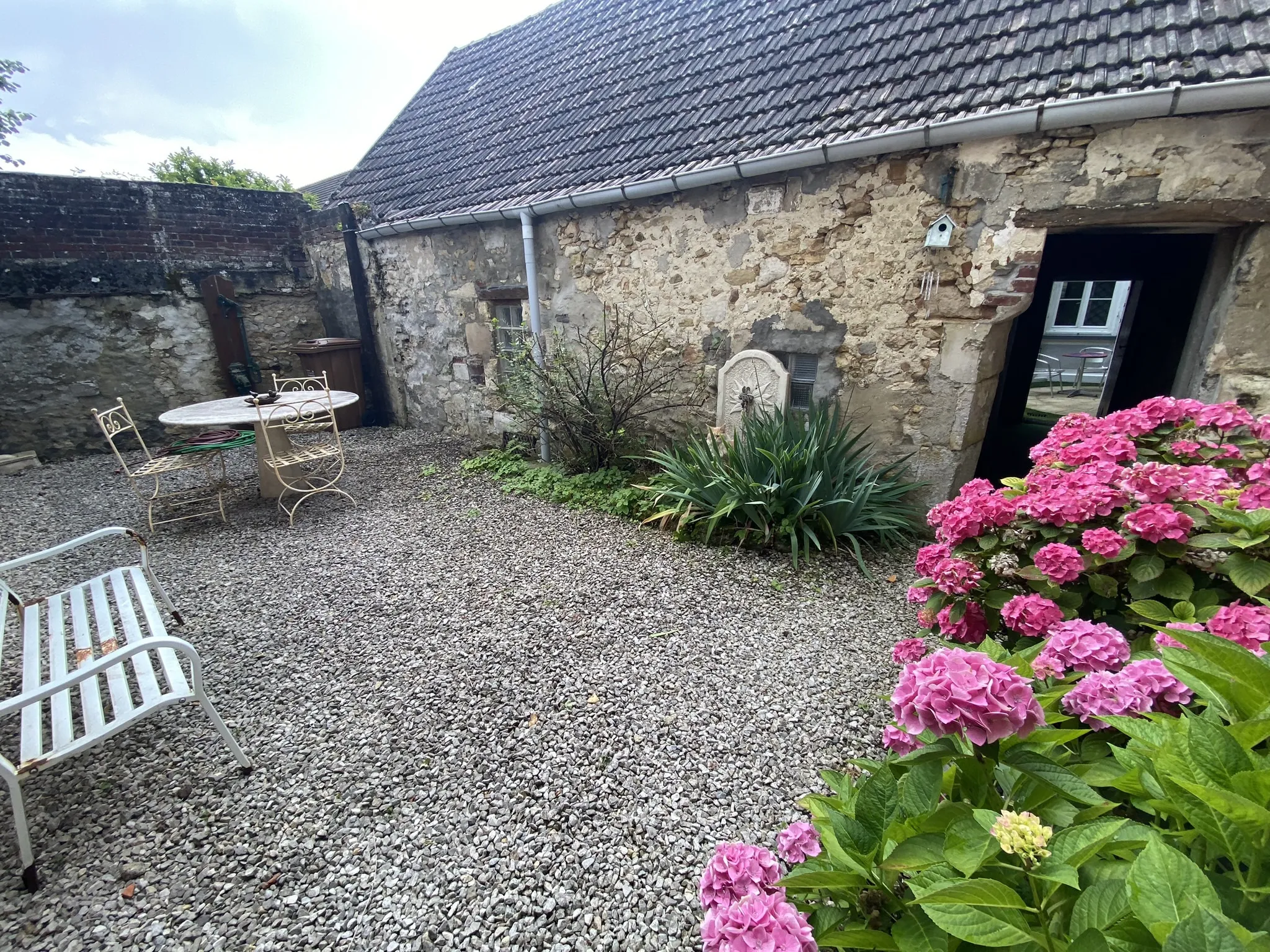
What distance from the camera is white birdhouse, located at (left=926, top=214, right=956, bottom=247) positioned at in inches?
134

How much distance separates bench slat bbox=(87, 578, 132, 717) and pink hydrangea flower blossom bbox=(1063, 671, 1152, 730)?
9.03ft

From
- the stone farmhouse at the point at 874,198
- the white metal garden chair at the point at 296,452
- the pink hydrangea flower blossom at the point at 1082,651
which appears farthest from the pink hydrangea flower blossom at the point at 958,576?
the white metal garden chair at the point at 296,452

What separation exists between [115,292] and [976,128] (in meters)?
8.73

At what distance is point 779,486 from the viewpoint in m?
3.67

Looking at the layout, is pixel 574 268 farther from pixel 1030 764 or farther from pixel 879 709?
pixel 1030 764

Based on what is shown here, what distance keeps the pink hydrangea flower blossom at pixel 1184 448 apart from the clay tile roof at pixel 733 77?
209 centimetres

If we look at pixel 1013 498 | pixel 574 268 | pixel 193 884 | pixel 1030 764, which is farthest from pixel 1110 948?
pixel 574 268

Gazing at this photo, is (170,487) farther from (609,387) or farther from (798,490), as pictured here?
(798,490)

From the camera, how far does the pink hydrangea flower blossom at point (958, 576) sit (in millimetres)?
1687

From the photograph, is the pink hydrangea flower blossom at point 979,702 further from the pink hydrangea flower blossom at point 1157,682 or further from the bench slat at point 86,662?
the bench slat at point 86,662

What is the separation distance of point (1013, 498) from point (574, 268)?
14.7 ft

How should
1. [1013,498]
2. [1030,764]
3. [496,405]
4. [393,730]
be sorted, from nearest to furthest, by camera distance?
[1030,764] < [1013,498] < [393,730] < [496,405]

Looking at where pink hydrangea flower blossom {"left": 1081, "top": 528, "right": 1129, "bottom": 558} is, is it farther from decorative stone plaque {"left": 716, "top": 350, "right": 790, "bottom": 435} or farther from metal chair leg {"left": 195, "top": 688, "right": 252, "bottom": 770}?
metal chair leg {"left": 195, "top": 688, "right": 252, "bottom": 770}

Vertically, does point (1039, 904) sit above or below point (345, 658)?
above
